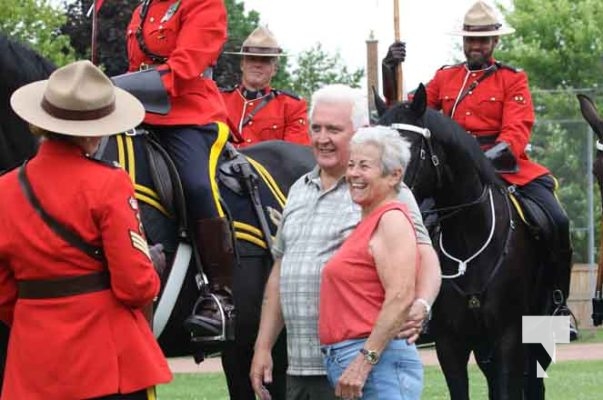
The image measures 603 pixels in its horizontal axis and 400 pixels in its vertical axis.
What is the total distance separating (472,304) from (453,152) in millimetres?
987

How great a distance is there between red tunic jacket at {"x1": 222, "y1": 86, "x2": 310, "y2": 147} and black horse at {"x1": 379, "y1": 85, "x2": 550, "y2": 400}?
253 centimetres

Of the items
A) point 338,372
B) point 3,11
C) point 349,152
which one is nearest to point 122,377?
point 338,372

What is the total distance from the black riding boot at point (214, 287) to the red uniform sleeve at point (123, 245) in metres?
2.43

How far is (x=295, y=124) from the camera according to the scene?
13.1 m

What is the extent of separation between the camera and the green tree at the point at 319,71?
160ft

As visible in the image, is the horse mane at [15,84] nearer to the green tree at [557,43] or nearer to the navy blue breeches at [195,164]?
the navy blue breeches at [195,164]

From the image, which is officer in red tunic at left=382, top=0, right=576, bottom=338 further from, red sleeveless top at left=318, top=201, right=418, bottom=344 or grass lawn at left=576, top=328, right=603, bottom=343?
grass lawn at left=576, top=328, right=603, bottom=343

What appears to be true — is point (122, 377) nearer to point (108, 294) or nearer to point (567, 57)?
point (108, 294)

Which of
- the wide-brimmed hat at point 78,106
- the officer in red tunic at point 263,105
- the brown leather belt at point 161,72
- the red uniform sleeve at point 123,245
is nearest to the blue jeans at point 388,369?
the red uniform sleeve at point 123,245

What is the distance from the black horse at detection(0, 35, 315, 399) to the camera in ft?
26.4

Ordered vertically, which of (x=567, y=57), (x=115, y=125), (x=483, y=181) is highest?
(x=115, y=125)

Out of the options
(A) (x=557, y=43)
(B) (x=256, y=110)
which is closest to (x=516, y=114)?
(B) (x=256, y=110)

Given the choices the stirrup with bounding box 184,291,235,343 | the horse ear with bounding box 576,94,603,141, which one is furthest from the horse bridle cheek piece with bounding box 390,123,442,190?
the horse ear with bounding box 576,94,603,141

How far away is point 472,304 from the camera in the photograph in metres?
10.6
